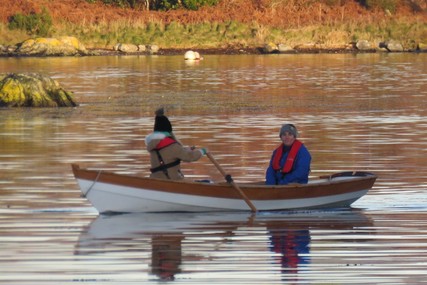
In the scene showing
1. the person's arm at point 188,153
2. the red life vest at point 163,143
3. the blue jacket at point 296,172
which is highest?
the red life vest at point 163,143

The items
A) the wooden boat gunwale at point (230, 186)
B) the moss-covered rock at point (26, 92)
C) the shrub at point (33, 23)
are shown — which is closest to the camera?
the wooden boat gunwale at point (230, 186)

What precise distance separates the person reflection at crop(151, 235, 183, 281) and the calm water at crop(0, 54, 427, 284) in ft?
0.07

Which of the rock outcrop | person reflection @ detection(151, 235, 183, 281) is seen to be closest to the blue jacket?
person reflection @ detection(151, 235, 183, 281)

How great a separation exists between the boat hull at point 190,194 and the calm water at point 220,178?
0.16 meters

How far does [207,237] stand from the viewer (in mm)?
16500

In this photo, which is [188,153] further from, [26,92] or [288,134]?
[26,92]

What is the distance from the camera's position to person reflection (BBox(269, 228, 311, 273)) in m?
14.2

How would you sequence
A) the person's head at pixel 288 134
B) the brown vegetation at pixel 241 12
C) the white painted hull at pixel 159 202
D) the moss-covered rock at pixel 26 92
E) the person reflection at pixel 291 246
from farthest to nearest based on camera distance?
1. the brown vegetation at pixel 241 12
2. the moss-covered rock at pixel 26 92
3. the person's head at pixel 288 134
4. the white painted hull at pixel 159 202
5. the person reflection at pixel 291 246

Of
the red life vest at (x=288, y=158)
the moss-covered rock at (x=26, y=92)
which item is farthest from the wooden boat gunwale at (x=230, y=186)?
the moss-covered rock at (x=26, y=92)

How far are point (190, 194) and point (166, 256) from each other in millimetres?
3357

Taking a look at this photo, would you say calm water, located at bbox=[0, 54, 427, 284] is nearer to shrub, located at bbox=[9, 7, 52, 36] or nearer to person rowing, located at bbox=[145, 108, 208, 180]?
person rowing, located at bbox=[145, 108, 208, 180]

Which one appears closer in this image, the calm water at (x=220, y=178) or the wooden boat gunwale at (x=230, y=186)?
the calm water at (x=220, y=178)

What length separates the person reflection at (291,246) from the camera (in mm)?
14250

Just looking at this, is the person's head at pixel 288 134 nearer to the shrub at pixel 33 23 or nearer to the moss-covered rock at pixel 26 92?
the moss-covered rock at pixel 26 92
